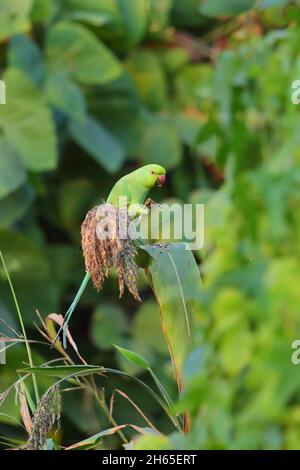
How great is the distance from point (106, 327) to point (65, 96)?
0.78 m

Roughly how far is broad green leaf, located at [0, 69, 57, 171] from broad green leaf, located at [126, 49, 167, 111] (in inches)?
23.0

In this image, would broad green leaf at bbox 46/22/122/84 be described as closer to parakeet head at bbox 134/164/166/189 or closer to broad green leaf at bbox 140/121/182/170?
broad green leaf at bbox 140/121/182/170

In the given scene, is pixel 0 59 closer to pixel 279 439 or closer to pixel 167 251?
pixel 167 251

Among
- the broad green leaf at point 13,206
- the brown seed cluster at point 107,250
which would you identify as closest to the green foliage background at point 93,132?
the broad green leaf at point 13,206

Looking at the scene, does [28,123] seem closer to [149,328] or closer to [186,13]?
[149,328]

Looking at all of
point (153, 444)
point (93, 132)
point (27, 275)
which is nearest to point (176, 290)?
point (153, 444)

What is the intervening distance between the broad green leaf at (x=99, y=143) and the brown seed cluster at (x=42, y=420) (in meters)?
2.03

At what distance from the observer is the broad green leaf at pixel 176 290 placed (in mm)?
1498

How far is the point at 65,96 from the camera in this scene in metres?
3.32

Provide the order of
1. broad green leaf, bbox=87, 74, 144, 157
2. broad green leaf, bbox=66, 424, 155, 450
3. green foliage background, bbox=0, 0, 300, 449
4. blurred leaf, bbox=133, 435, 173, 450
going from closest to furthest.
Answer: blurred leaf, bbox=133, 435, 173, 450, broad green leaf, bbox=66, 424, 155, 450, green foliage background, bbox=0, 0, 300, 449, broad green leaf, bbox=87, 74, 144, 157

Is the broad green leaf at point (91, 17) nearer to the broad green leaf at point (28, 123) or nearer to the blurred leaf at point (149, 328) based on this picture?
the broad green leaf at point (28, 123)

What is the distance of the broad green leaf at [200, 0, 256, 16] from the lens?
2951mm

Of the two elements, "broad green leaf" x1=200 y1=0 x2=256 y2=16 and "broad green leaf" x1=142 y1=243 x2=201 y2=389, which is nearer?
"broad green leaf" x1=142 y1=243 x2=201 y2=389

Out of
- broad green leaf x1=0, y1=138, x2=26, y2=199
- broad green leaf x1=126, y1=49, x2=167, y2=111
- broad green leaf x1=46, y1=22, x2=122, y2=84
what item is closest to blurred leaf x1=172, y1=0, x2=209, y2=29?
broad green leaf x1=126, y1=49, x2=167, y2=111
